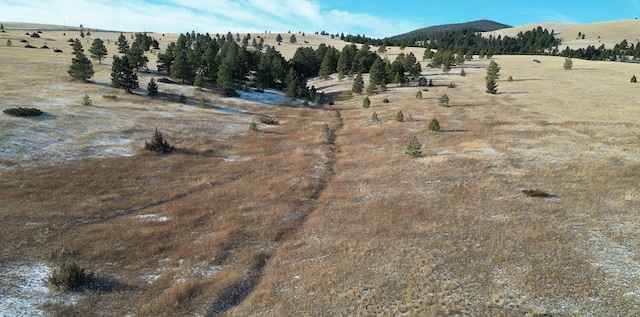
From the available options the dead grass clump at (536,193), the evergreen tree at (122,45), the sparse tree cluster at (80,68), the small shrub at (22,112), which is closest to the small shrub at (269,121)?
the small shrub at (22,112)

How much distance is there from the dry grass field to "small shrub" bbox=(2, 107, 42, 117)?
1627mm

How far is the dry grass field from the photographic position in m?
14.0

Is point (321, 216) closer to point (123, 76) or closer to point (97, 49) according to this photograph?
point (123, 76)

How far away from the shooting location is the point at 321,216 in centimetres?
2292

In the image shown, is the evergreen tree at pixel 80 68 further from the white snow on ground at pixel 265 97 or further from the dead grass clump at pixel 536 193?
the dead grass clump at pixel 536 193

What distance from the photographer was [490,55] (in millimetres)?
118250

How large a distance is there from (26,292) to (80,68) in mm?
56498

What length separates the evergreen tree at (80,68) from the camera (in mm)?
57319

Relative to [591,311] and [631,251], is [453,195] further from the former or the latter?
[591,311]

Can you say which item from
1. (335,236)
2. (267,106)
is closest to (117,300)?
(335,236)

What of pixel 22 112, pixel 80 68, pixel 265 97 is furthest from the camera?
pixel 265 97

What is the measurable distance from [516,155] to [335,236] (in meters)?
21.6

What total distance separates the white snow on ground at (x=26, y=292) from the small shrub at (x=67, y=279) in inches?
12.2

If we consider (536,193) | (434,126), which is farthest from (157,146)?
(536,193)
